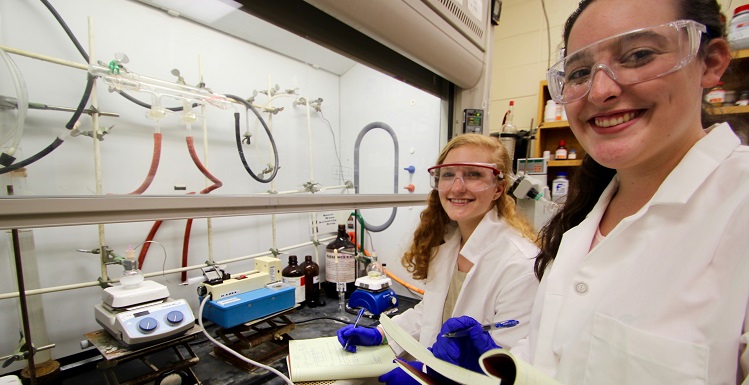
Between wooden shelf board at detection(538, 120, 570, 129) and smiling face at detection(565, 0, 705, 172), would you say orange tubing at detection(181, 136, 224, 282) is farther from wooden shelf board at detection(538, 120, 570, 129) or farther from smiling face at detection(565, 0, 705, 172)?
wooden shelf board at detection(538, 120, 570, 129)

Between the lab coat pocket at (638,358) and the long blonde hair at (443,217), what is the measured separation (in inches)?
23.3

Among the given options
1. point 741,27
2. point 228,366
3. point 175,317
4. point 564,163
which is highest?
point 741,27

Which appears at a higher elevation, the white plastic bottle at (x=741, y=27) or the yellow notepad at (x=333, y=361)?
the white plastic bottle at (x=741, y=27)

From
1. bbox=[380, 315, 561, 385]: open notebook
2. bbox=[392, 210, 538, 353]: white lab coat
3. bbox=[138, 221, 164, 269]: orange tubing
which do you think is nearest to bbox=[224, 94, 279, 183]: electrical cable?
bbox=[138, 221, 164, 269]: orange tubing

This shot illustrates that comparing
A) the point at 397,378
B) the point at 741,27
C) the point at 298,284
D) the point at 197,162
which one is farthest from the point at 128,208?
the point at 741,27

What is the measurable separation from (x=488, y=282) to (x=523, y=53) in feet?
6.39

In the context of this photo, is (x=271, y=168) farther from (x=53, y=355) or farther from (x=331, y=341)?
(x=53, y=355)

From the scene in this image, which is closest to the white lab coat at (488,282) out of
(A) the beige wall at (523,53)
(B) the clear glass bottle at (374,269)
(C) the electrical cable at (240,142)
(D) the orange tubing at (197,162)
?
(B) the clear glass bottle at (374,269)

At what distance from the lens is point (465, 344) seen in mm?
789

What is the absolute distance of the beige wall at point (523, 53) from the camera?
2.15m

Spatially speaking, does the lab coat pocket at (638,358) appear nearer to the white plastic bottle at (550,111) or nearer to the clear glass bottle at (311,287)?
the clear glass bottle at (311,287)

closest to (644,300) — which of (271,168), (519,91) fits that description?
(271,168)

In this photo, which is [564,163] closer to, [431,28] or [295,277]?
[431,28]

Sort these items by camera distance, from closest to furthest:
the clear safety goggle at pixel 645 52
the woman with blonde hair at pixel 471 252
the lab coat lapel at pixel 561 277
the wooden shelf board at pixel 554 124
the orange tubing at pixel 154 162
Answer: the clear safety goggle at pixel 645 52 → the lab coat lapel at pixel 561 277 → the woman with blonde hair at pixel 471 252 → the orange tubing at pixel 154 162 → the wooden shelf board at pixel 554 124
